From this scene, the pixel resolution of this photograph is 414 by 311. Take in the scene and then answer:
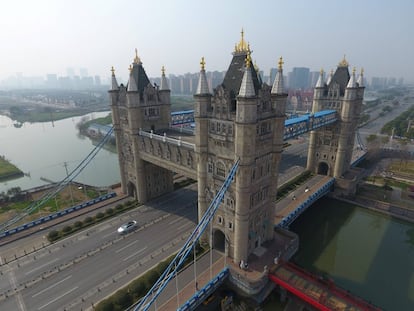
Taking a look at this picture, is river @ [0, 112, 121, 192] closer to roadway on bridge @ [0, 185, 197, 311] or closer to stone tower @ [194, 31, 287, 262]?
roadway on bridge @ [0, 185, 197, 311]

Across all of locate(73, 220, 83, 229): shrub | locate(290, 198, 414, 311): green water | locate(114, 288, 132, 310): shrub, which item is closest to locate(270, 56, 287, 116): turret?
locate(290, 198, 414, 311): green water

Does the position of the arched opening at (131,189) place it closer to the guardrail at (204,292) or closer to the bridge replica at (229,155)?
the bridge replica at (229,155)

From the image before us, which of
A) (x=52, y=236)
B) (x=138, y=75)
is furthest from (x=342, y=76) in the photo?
(x=52, y=236)

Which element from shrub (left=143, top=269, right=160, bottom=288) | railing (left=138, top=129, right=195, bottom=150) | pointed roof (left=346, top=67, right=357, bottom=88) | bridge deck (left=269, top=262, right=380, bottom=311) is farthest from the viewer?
pointed roof (left=346, top=67, right=357, bottom=88)

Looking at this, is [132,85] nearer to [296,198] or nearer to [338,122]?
[296,198]

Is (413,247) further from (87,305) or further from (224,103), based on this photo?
(87,305)

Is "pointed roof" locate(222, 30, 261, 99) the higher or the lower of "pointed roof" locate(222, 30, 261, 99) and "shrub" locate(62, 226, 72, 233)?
the higher
